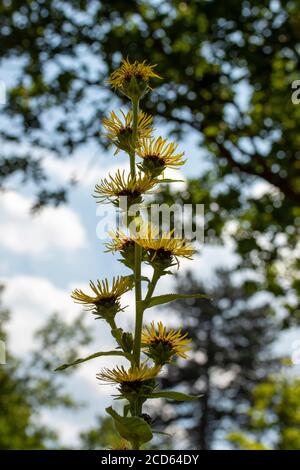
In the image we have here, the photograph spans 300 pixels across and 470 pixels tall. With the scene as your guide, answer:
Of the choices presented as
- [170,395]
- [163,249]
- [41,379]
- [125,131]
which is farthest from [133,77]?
[41,379]

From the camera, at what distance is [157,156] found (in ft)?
4.50

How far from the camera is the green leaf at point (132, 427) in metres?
1.13

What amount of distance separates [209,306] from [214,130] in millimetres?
25462

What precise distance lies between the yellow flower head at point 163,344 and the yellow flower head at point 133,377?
8 centimetres

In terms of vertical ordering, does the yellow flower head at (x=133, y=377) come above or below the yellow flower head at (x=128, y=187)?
below

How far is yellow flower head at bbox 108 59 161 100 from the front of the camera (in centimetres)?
139

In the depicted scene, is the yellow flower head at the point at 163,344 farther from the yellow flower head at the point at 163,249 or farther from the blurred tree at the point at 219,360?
the blurred tree at the point at 219,360

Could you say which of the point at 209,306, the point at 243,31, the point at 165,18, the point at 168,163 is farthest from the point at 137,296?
the point at 209,306

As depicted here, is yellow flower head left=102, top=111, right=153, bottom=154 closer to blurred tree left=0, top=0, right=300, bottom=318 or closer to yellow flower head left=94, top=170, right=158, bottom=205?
yellow flower head left=94, top=170, right=158, bottom=205

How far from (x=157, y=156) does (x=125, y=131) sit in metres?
0.09

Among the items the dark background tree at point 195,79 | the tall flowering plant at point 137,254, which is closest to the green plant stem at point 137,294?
the tall flowering plant at point 137,254

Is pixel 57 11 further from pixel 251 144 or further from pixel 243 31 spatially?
pixel 251 144

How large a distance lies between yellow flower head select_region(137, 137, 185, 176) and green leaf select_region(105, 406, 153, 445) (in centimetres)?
53

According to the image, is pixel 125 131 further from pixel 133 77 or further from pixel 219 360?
pixel 219 360
